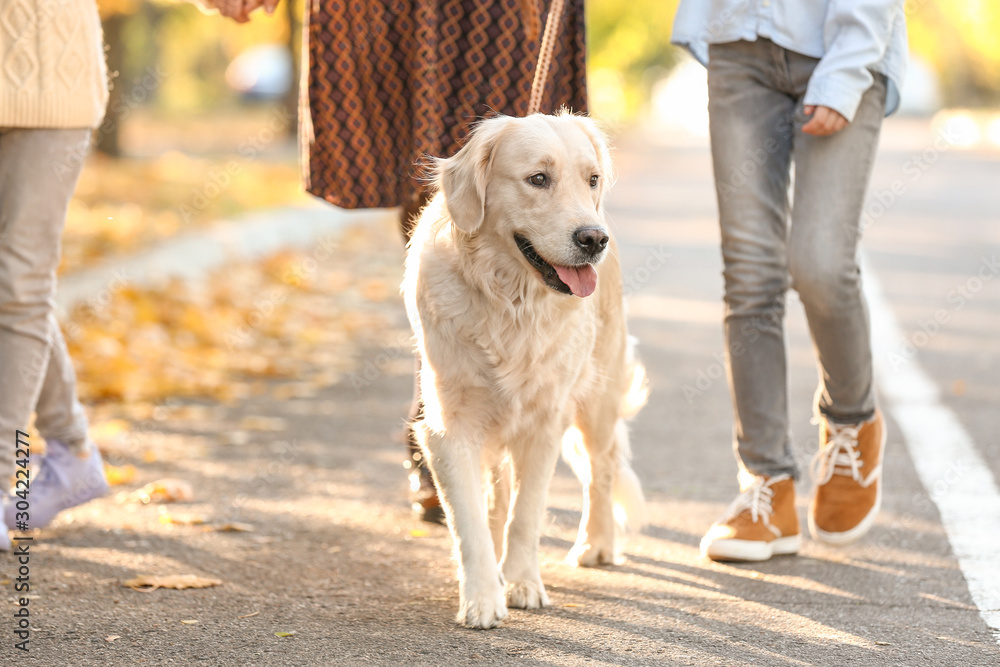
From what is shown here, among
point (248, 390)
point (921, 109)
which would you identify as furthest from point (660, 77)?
point (248, 390)

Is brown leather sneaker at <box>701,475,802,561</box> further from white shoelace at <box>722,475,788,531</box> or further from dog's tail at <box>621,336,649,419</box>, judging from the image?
dog's tail at <box>621,336,649,419</box>

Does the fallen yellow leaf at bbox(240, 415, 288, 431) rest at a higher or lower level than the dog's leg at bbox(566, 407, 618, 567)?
lower

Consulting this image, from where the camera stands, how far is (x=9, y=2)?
12.5 feet

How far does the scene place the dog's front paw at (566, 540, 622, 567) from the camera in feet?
13.0

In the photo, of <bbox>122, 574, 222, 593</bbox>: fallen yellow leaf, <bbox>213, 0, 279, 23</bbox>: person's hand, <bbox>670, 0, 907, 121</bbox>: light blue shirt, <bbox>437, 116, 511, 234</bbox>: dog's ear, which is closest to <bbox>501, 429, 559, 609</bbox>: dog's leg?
<bbox>437, 116, 511, 234</bbox>: dog's ear

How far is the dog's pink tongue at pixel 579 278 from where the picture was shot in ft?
10.9

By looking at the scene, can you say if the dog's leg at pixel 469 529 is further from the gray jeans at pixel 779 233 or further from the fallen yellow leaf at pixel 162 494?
the fallen yellow leaf at pixel 162 494

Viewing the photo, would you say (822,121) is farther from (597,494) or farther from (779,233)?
(597,494)

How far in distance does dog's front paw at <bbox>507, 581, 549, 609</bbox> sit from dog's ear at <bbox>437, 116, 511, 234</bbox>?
102 cm

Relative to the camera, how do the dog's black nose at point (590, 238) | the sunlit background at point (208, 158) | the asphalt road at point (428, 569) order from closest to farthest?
the asphalt road at point (428, 569) → the dog's black nose at point (590, 238) → the sunlit background at point (208, 158)

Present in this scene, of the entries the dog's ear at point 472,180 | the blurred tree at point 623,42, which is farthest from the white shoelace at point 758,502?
the blurred tree at point 623,42

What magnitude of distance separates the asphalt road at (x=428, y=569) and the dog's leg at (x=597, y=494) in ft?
0.28

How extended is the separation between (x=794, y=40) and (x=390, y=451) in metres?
2.63

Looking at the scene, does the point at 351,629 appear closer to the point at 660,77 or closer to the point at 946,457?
the point at 946,457
